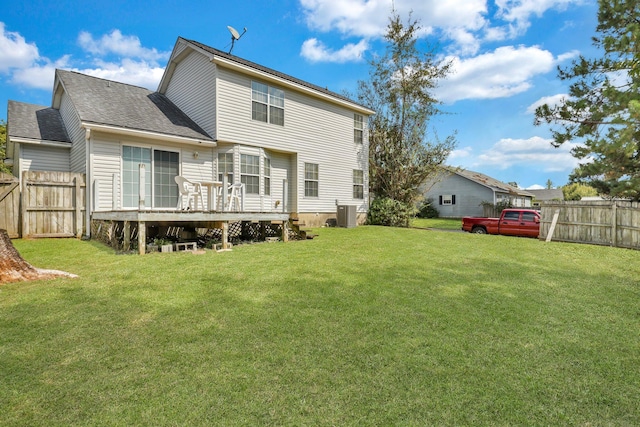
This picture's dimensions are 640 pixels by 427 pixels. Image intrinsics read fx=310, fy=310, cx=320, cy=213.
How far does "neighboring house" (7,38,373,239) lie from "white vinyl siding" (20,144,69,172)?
0.09ft

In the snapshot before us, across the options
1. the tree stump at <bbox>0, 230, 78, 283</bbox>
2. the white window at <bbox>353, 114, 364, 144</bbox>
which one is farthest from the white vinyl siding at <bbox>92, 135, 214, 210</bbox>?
the white window at <bbox>353, 114, 364, 144</bbox>

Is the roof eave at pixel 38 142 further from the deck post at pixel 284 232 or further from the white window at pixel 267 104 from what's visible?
the deck post at pixel 284 232

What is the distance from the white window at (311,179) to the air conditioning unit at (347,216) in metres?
1.44

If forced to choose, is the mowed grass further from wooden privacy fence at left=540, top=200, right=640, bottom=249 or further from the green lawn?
the green lawn

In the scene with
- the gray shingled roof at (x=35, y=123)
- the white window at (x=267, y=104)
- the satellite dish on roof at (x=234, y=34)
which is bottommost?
the gray shingled roof at (x=35, y=123)

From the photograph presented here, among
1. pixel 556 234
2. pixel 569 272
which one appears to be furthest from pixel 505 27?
pixel 569 272

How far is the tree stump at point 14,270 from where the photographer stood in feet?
15.6

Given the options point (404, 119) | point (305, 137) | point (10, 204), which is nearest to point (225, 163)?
point (305, 137)

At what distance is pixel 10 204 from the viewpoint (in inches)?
344

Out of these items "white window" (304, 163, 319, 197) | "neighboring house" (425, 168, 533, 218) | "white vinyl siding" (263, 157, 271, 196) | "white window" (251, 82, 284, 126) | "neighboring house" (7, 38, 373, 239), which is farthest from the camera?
"neighboring house" (425, 168, 533, 218)

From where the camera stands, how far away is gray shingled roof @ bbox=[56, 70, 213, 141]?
970cm

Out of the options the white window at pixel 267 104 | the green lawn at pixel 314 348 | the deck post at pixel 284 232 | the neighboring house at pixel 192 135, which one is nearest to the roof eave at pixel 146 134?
the neighboring house at pixel 192 135

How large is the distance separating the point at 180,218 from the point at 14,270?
10.2 ft

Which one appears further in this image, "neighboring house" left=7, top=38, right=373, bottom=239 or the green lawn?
"neighboring house" left=7, top=38, right=373, bottom=239
